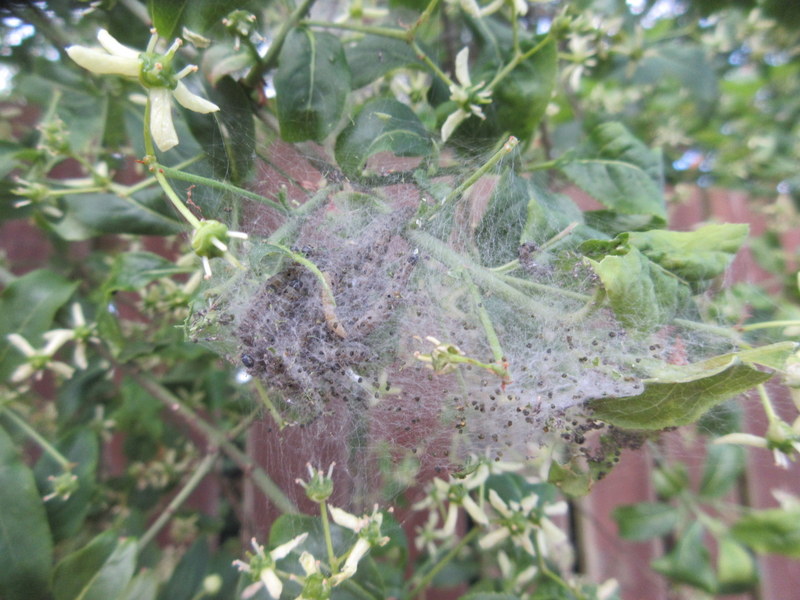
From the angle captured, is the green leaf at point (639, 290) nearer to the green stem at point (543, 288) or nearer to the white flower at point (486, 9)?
the green stem at point (543, 288)

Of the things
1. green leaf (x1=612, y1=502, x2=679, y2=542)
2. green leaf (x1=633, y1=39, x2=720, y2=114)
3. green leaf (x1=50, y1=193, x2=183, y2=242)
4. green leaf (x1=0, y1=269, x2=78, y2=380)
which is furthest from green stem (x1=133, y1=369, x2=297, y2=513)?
green leaf (x1=633, y1=39, x2=720, y2=114)

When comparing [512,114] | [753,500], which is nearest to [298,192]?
[512,114]

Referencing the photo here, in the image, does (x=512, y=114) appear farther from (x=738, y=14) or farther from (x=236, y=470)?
(x=236, y=470)

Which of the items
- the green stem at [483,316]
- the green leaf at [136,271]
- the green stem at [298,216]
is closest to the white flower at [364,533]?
the green stem at [483,316]

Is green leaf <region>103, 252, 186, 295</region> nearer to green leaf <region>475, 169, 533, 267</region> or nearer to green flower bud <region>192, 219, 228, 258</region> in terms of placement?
green flower bud <region>192, 219, 228, 258</region>

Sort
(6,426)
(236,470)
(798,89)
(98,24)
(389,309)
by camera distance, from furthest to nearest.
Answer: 1. (798,89)
2. (236,470)
3. (98,24)
4. (6,426)
5. (389,309)

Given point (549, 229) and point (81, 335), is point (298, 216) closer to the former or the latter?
point (549, 229)
